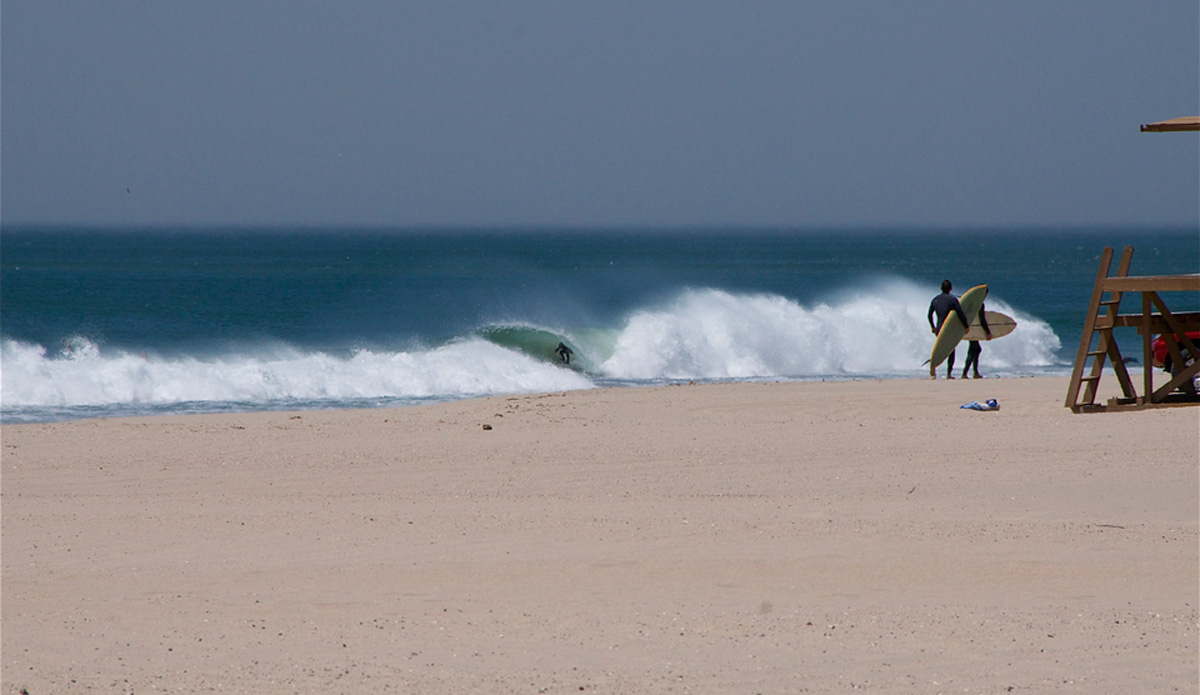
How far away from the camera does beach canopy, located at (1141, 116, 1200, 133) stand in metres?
10.3

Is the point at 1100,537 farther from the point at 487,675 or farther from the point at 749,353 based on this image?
the point at 749,353

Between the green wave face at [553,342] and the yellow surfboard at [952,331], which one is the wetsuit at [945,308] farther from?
the green wave face at [553,342]

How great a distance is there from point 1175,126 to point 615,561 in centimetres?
723

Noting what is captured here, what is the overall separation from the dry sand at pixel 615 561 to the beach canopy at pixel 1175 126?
2.56 metres

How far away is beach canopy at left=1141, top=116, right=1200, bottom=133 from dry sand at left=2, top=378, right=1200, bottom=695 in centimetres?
256

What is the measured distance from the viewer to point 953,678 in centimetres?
462

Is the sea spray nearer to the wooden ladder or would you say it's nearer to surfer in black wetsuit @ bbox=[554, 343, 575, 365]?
surfer in black wetsuit @ bbox=[554, 343, 575, 365]

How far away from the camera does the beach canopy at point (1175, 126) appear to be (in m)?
10.3

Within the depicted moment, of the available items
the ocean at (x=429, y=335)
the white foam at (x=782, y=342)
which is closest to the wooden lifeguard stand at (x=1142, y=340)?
the ocean at (x=429, y=335)

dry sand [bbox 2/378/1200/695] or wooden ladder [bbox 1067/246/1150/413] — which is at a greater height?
wooden ladder [bbox 1067/246/1150/413]

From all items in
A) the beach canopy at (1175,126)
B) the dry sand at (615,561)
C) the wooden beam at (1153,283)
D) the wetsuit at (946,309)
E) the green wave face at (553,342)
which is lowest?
the dry sand at (615,561)

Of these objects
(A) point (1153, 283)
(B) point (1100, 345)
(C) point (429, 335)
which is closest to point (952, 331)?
(B) point (1100, 345)

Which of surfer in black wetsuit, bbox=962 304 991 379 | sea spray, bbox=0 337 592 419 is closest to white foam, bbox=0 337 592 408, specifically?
sea spray, bbox=0 337 592 419

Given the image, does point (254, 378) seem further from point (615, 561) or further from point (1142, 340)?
point (615, 561)
